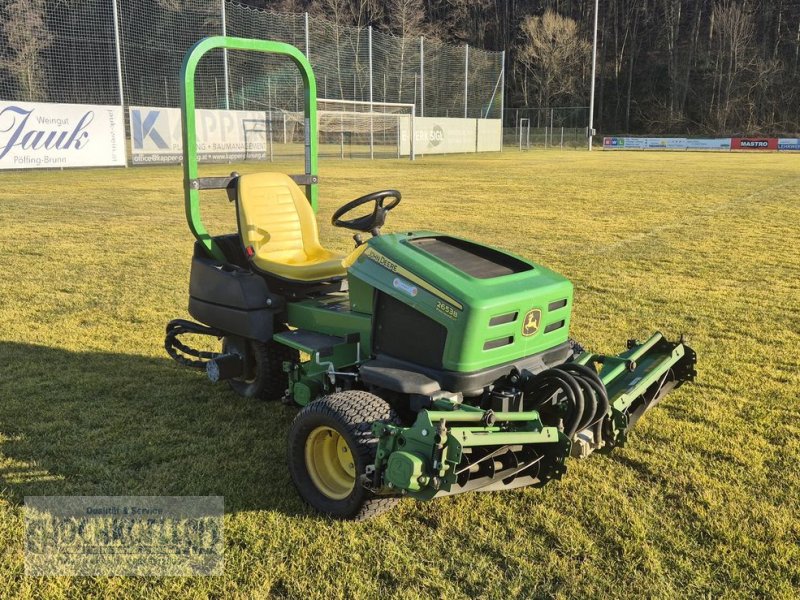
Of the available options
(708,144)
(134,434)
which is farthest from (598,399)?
(708,144)

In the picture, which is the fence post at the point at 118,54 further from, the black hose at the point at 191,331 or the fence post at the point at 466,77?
the black hose at the point at 191,331

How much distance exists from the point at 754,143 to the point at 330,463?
47.6 m

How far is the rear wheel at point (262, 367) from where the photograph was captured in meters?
3.95

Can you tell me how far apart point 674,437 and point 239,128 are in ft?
78.2

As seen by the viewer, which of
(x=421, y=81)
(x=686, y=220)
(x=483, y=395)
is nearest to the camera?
(x=483, y=395)

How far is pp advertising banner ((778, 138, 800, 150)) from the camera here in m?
42.9

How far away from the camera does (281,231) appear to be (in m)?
4.08

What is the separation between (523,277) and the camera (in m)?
3.22

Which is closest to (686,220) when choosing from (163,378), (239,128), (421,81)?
(163,378)

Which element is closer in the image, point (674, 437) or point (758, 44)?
point (674, 437)

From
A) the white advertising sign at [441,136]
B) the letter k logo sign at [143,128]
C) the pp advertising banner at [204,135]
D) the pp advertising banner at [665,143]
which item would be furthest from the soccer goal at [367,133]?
the pp advertising banner at [665,143]

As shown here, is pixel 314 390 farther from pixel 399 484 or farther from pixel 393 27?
pixel 393 27

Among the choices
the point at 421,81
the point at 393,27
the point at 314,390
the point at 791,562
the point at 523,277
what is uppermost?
the point at 393,27

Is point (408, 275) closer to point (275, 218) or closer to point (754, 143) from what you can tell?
point (275, 218)
